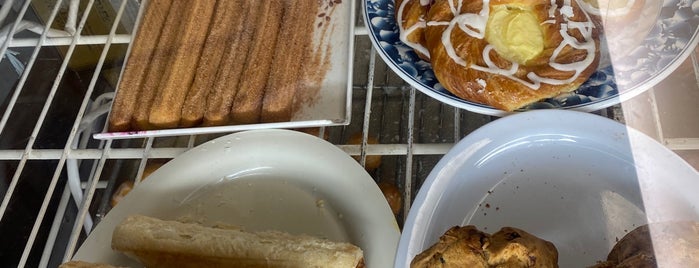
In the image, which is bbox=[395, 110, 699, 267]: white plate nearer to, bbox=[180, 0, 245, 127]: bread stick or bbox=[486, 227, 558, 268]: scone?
bbox=[486, 227, 558, 268]: scone

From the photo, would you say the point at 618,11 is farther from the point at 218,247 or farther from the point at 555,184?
the point at 218,247

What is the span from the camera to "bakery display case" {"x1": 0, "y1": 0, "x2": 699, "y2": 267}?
842mm

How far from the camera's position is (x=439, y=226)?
0.79 metres

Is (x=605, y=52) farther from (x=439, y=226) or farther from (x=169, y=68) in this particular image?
(x=169, y=68)

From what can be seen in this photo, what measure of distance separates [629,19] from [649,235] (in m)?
0.41

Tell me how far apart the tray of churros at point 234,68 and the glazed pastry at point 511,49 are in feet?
0.66

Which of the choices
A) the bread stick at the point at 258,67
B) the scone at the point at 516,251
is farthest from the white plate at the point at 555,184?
the bread stick at the point at 258,67

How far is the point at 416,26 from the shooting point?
99cm

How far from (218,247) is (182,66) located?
451 mm

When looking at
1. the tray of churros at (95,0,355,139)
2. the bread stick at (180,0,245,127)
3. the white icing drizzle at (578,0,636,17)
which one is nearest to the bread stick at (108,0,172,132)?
the tray of churros at (95,0,355,139)

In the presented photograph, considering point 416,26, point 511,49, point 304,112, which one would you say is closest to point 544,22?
point 511,49

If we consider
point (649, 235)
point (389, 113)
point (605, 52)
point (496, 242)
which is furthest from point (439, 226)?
point (389, 113)

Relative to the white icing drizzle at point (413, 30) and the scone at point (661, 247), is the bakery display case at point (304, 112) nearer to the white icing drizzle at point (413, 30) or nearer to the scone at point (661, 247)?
the white icing drizzle at point (413, 30)

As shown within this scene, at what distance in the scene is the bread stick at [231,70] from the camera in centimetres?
104
